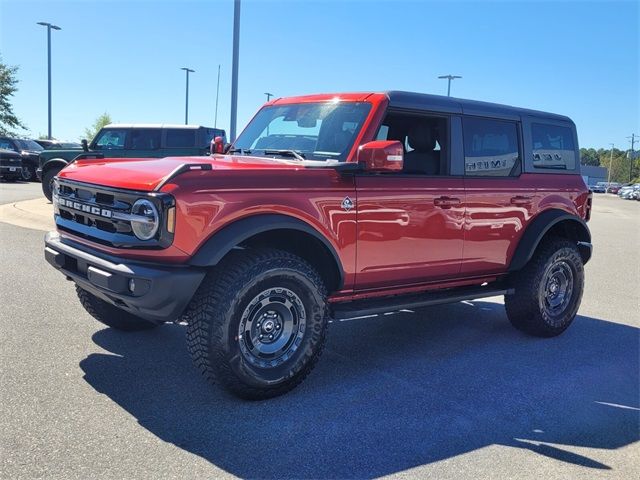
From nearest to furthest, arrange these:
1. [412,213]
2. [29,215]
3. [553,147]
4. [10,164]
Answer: [412,213] < [553,147] < [29,215] < [10,164]

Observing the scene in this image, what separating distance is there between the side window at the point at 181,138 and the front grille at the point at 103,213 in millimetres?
9385

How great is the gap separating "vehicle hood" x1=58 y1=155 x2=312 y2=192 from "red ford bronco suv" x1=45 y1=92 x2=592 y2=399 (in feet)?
0.07

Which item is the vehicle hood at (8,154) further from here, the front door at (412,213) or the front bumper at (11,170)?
the front door at (412,213)

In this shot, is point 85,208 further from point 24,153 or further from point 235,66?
point 24,153

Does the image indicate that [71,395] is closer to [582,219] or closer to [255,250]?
[255,250]

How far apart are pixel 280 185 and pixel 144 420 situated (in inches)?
65.0

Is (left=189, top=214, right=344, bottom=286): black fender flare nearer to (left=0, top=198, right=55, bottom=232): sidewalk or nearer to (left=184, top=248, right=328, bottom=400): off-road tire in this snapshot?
(left=184, top=248, right=328, bottom=400): off-road tire

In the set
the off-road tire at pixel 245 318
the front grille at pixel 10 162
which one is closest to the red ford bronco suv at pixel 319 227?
the off-road tire at pixel 245 318

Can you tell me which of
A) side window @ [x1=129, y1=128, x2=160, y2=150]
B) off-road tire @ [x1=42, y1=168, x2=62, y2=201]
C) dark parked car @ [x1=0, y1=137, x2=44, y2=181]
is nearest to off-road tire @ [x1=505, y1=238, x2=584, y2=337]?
side window @ [x1=129, y1=128, x2=160, y2=150]

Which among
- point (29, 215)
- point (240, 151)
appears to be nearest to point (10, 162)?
point (29, 215)

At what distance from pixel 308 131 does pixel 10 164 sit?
21201mm

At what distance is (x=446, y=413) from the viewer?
3.73m

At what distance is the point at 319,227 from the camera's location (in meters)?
3.97

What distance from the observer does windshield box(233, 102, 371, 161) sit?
4422 mm
